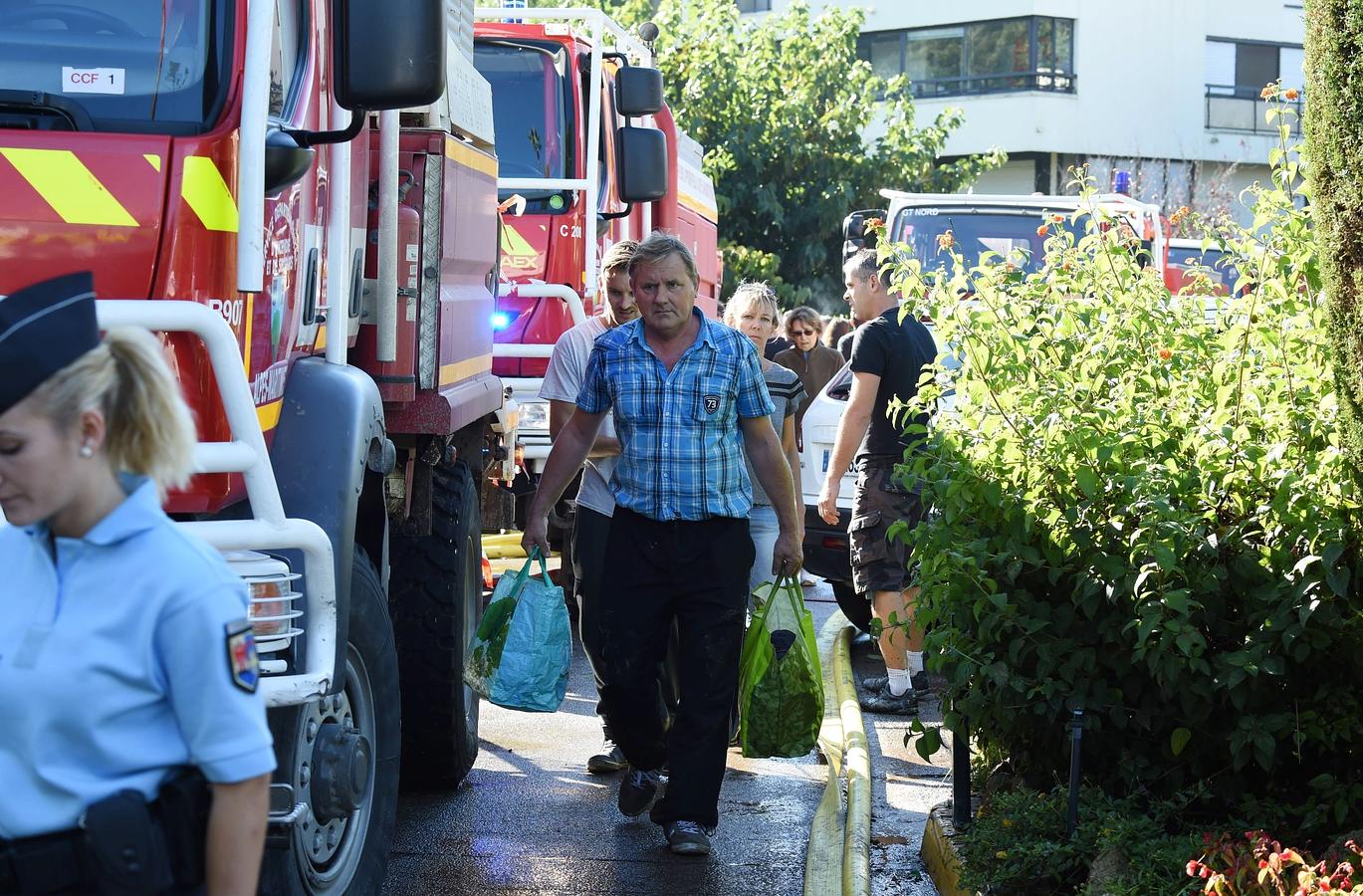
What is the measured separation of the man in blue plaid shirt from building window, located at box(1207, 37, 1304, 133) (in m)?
34.5

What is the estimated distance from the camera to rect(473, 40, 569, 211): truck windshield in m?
10.5

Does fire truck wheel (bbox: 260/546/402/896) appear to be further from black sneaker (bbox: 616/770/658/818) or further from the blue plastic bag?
black sneaker (bbox: 616/770/658/818)

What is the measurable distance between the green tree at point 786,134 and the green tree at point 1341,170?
1988 centimetres

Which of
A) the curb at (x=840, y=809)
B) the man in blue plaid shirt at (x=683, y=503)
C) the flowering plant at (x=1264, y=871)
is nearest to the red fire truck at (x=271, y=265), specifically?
the man in blue plaid shirt at (x=683, y=503)

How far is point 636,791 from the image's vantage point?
6.14 m

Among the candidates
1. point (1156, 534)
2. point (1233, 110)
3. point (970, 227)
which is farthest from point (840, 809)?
point (1233, 110)

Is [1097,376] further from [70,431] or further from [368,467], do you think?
[70,431]

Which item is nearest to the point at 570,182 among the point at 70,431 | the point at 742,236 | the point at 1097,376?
the point at 1097,376

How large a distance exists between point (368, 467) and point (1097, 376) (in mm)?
2117

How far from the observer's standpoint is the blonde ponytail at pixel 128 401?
222 cm

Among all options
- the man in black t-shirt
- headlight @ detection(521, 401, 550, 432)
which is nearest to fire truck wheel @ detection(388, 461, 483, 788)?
the man in black t-shirt

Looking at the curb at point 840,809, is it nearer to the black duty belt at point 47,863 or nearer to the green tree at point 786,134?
the black duty belt at point 47,863

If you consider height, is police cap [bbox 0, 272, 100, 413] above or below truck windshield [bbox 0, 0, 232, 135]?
below

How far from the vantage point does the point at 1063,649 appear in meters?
5.11
